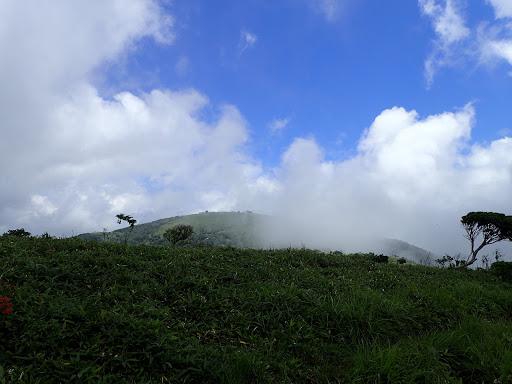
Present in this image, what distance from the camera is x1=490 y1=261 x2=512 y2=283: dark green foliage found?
13360 millimetres

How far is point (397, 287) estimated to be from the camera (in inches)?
328

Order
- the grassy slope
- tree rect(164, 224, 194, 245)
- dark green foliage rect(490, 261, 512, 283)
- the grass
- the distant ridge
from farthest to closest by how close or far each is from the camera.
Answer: the distant ridge < the grassy slope < tree rect(164, 224, 194, 245) < dark green foliage rect(490, 261, 512, 283) < the grass

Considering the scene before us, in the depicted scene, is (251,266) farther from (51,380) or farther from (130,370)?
(51,380)

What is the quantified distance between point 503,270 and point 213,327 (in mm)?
14339

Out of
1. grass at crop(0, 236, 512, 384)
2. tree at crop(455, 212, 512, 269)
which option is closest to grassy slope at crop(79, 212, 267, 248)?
tree at crop(455, 212, 512, 269)

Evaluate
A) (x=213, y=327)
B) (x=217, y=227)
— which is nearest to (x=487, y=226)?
(x=213, y=327)

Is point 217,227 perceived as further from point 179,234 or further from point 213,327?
point 213,327

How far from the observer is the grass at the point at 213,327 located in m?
3.80

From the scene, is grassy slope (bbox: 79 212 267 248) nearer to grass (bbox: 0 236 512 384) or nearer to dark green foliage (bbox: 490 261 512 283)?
dark green foliage (bbox: 490 261 512 283)

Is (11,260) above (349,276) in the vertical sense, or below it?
above

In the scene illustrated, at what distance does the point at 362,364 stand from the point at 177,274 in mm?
3819

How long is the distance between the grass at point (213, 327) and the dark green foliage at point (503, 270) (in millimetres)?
6949

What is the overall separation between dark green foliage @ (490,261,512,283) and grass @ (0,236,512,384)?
22.8 ft

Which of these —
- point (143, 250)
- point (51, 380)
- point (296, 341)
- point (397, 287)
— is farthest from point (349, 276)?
point (51, 380)
